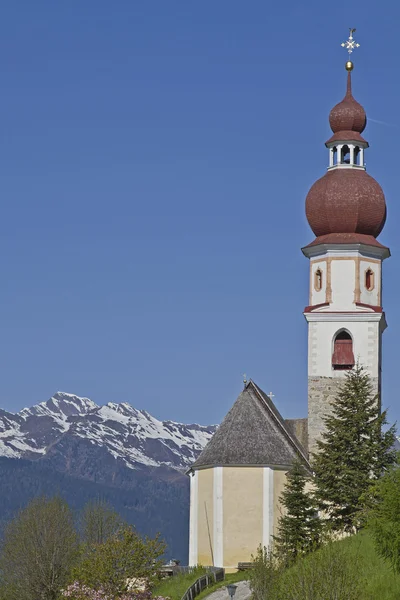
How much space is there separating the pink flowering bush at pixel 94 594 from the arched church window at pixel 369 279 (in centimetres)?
2579

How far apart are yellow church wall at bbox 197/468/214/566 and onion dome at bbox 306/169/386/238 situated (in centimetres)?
1343

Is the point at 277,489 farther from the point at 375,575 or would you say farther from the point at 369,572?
the point at 375,575

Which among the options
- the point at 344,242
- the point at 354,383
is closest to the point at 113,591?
the point at 354,383

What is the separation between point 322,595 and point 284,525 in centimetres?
2000

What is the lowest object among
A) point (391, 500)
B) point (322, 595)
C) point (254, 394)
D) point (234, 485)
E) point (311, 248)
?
point (322, 595)

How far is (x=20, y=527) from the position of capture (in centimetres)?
7188

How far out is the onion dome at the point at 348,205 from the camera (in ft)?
235

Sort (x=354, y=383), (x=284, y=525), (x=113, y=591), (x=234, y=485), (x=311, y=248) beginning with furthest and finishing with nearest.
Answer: (x=311, y=248), (x=234, y=485), (x=354, y=383), (x=284, y=525), (x=113, y=591)

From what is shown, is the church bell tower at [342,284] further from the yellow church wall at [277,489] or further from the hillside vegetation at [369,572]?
the hillside vegetation at [369,572]

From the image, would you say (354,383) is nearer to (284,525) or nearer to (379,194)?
(284,525)

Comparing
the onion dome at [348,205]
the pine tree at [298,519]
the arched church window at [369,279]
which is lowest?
the pine tree at [298,519]

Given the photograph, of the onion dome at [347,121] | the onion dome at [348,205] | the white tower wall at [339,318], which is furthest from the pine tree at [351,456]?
the onion dome at [347,121]

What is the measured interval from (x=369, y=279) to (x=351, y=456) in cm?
1239

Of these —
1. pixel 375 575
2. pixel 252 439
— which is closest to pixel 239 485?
pixel 252 439
